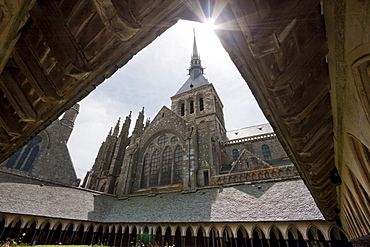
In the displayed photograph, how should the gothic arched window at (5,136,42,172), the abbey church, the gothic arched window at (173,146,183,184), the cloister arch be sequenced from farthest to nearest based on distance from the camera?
the gothic arched window at (173,146,183,184)
the gothic arched window at (5,136,42,172)
the abbey church
the cloister arch

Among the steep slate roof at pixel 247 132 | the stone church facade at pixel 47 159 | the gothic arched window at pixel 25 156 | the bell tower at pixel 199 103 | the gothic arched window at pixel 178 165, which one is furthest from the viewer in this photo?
the bell tower at pixel 199 103

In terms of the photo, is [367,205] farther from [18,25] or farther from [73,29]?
[18,25]

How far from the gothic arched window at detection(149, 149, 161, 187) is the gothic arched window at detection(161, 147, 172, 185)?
2.17 ft

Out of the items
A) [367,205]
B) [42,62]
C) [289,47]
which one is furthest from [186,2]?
[367,205]

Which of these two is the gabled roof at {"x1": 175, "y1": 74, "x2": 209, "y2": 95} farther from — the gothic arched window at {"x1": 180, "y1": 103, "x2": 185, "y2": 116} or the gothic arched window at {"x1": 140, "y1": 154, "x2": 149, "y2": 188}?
the gothic arched window at {"x1": 140, "y1": 154, "x2": 149, "y2": 188}

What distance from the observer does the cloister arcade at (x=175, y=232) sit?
890cm

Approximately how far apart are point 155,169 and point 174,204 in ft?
18.9

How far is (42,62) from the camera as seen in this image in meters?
1.77

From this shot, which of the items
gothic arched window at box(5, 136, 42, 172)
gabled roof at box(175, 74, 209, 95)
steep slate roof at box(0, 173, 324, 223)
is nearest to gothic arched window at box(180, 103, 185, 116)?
gabled roof at box(175, 74, 209, 95)

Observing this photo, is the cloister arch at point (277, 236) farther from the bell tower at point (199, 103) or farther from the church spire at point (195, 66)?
the church spire at point (195, 66)

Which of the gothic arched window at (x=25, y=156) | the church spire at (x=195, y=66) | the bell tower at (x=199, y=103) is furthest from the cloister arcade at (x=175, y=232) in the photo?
the church spire at (x=195, y=66)

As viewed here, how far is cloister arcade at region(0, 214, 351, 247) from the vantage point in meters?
8.90

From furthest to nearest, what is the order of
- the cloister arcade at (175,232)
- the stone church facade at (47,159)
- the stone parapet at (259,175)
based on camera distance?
1. the stone church facade at (47,159)
2. the stone parapet at (259,175)
3. the cloister arcade at (175,232)

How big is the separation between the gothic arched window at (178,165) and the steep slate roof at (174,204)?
213 cm
